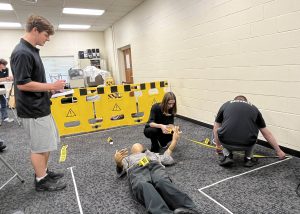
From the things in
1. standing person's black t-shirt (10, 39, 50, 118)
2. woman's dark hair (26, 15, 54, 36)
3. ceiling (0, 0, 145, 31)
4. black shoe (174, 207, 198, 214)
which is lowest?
black shoe (174, 207, 198, 214)

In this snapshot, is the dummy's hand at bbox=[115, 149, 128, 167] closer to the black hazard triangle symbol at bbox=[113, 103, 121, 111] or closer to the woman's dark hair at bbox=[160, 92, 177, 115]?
the woman's dark hair at bbox=[160, 92, 177, 115]

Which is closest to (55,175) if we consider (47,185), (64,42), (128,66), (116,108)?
(47,185)

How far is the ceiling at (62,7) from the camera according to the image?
5.56m

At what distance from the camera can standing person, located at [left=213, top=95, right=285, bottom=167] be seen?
2.37 meters

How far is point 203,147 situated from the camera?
309 cm

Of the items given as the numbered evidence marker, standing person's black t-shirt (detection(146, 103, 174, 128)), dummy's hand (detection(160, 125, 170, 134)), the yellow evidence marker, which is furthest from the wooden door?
dummy's hand (detection(160, 125, 170, 134))

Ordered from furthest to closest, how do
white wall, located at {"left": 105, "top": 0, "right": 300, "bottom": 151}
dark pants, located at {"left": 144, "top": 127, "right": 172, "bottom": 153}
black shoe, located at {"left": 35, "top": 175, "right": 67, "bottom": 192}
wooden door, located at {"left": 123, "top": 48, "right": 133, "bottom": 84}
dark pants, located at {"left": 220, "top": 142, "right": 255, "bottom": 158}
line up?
wooden door, located at {"left": 123, "top": 48, "right": 133, "bottom": 84}
dark pants, located at {"left": 144, "top": 127, "right": 172, "bottom": 153}
white wall, located at {"left": 105, "top": 0, "right": 300, "bottom": 151}
dark pants, located at {"left": 220, "top": 142, "right": 255, "bottom": 158}
black shoe, located at {"left": 35, "top": 175, "right": 67, "bottom": 192}

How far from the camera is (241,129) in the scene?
237cm

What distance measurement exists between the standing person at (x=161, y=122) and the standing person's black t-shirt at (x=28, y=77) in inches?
51.3

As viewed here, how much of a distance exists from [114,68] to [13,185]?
7065 millimetres

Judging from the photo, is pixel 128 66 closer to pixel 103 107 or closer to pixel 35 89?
pixel 103 107

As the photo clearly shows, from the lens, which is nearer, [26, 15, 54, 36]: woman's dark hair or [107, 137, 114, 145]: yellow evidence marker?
[26, 15, 54, 36]: woman's dark hair

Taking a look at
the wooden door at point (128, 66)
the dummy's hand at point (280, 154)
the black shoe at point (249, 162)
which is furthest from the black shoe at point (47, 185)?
the wooden door at point (128, 66)

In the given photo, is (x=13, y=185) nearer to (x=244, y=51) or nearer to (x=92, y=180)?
(x=92, y=180)
